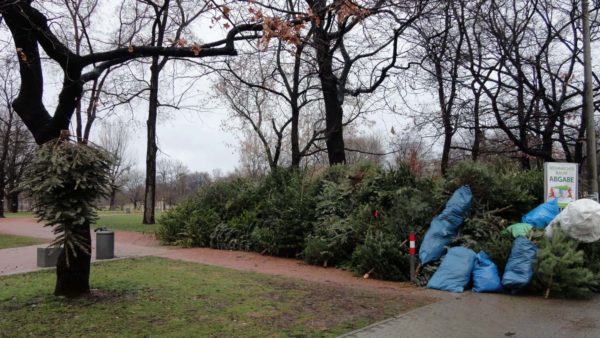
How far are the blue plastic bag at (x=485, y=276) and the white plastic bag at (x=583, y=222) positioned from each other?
145 cm

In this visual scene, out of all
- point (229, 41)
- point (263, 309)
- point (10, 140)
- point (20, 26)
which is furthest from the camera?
point (10, 140)

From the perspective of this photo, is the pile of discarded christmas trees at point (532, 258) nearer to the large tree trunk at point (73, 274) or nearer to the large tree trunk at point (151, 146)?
the large tree trunk at point (73, 274)

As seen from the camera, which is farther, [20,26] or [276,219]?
[276,219]

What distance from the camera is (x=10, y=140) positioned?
145 ft

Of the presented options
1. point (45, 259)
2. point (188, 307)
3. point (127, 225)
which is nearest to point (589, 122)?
point (188, 307)

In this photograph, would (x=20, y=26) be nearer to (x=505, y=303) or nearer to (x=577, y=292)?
(x=505, y=303)

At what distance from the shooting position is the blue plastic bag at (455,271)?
9094 mm

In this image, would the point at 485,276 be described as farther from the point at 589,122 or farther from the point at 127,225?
the point at 127,225

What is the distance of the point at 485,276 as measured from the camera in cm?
889

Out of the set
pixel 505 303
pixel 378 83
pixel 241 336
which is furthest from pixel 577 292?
pixel 378 83

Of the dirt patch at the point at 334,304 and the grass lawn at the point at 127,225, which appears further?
the grass lawn at the point at 127,225

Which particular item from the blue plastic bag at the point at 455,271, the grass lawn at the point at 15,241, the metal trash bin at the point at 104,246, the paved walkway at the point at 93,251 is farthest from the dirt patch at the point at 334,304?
the grass lawn at the point at 15,241

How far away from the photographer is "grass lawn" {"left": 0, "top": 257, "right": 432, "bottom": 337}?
6.13 m

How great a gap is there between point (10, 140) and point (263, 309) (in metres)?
44.6
